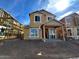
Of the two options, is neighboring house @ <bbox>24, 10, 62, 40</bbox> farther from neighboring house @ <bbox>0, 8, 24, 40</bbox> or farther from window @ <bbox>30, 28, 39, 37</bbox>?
neighboring house @ <bbox>0, 8, 24, 40</bbox>

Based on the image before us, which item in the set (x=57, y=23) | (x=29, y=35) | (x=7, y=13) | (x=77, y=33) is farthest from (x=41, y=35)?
(x=7, y=13)

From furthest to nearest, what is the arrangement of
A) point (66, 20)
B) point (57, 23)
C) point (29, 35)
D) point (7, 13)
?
1. point (7, 13)
2. point (66, 20)
3. point (29, 35)
4. point (57, 23)

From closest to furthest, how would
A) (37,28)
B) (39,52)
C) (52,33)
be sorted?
1. (39,52)
2. (37,28)
3. (52,33)

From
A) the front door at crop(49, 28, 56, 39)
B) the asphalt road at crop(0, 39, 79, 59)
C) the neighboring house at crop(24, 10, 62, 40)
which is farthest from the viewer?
the front door at crop(49, 28, 56, 39)

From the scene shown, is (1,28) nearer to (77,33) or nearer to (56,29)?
(56,29)

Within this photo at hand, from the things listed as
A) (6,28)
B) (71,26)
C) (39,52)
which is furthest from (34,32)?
(39,52)

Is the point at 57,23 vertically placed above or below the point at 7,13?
below

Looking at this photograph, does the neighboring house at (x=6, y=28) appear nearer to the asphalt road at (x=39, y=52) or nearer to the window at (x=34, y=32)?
the window at (x=34, y=32)

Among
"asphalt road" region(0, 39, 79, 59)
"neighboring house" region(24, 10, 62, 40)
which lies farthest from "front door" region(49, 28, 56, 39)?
"asphalt road" region(0, 39, 79, 59)

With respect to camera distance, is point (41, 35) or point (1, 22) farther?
point (1, 22)

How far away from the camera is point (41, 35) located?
29.8 metres

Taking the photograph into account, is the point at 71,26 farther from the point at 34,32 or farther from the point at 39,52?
the point at 39,52

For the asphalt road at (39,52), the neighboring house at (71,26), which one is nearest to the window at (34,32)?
the neighboring house at (71,26)

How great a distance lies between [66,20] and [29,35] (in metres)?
8.68
